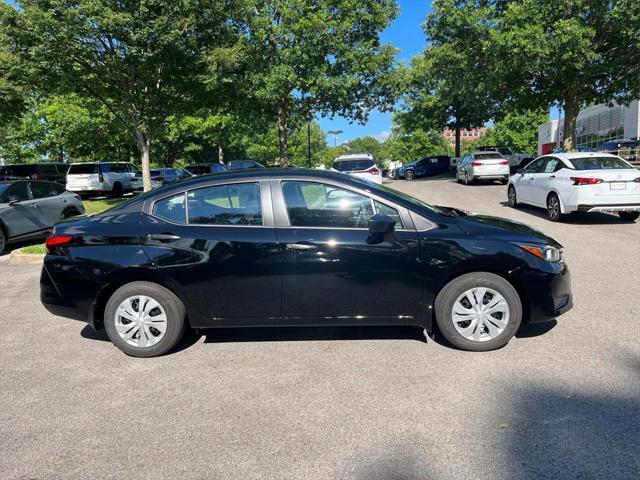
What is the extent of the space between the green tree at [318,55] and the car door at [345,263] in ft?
54.9

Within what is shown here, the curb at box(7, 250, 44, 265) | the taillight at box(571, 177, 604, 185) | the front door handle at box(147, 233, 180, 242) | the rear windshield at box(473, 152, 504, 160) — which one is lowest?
the curb at box(7, 250, 44, 265)

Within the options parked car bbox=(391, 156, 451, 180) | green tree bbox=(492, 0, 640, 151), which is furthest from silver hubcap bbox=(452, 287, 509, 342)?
parked car bbox=(391, 156, 451, 180)

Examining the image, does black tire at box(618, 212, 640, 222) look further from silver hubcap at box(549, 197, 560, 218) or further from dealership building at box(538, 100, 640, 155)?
dealership building at box(538, 100, 640, 155)

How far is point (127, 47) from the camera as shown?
13.3m

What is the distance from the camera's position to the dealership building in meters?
39.9

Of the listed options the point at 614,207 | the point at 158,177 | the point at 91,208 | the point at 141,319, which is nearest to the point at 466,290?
the point at 141,319

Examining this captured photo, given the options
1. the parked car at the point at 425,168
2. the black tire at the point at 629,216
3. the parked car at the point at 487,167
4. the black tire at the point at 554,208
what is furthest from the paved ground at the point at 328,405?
the parked car at the point at 425,168

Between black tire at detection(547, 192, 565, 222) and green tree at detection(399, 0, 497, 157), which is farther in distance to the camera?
green tree at detection(399, 0, 497, 157)

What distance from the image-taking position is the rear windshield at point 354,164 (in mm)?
17781

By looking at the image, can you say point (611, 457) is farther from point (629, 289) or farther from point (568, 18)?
point (568, 18)

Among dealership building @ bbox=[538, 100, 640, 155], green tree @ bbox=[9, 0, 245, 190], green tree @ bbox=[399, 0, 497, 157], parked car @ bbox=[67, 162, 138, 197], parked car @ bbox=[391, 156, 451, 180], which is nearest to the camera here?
green tree @ bbox=[9, 0, 245, 190]

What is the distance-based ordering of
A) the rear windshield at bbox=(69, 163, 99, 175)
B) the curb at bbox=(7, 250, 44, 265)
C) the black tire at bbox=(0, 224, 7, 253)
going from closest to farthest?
the curb at bbox=(7, 250, 44, 265)
the black tire at bbox=(0, 224, 7, 253)
the rear windshield at bbox=(69, 163, 99, 175)

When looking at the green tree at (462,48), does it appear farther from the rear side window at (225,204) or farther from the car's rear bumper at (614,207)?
the rear side window at (225,204)

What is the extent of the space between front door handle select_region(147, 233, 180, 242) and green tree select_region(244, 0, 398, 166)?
16.6 meters
